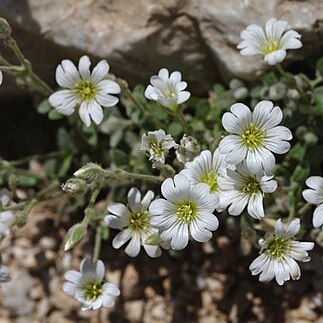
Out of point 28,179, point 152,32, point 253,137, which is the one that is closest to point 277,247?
point 253,137

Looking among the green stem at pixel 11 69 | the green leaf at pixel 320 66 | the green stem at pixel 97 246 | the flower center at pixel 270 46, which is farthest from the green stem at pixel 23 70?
the green leaf at pixel 320 66

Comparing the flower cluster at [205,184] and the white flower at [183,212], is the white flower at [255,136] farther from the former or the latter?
the white flower at [183,212]

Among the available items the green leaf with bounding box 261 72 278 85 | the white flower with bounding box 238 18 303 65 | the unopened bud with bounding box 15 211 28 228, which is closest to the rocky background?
the green leaf with bounding box 261 72 278 85

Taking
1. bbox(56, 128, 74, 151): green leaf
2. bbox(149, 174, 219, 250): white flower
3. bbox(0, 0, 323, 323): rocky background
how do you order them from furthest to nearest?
bbox(56, 128, 74, 151): green leaf < bbox(0, 0, 323, 323): rocky background < bbox(149, 174, 219, 250): white flower

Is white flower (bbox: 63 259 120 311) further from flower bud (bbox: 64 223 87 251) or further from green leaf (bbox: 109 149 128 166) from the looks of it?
green leaf (bbox: 109 149 128 166)

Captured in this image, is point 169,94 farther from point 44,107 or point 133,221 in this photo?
point 44,107

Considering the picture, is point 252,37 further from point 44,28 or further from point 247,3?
point 44,28
